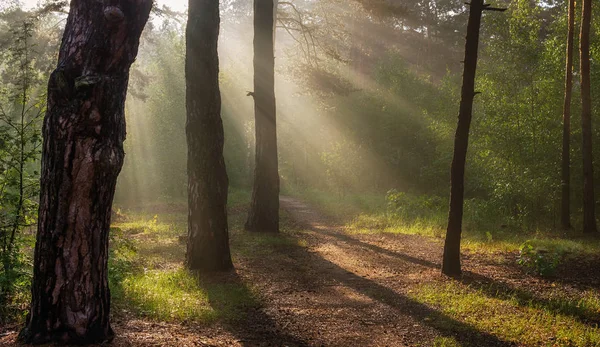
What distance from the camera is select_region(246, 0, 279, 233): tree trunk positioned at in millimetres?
14227

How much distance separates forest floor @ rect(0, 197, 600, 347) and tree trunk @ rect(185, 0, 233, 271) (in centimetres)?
60

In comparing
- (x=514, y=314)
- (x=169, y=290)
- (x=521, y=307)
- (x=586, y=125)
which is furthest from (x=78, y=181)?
(x=586, y=125)

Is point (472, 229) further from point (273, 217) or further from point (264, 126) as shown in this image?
point (264, 126)

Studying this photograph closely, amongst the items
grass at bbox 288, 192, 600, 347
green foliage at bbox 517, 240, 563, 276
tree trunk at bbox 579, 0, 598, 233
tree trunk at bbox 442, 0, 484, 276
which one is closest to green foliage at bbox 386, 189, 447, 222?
tree trunk at bbox 579, 0, 598, 233

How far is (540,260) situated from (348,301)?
15.7 feet

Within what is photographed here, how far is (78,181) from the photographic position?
419cm

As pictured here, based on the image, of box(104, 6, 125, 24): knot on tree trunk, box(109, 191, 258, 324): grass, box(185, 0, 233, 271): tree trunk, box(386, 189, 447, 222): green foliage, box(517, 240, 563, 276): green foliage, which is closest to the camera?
box(104, 6, 125, 24): knot on tree trunk

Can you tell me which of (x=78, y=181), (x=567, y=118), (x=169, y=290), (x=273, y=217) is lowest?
(x=169, y=290)

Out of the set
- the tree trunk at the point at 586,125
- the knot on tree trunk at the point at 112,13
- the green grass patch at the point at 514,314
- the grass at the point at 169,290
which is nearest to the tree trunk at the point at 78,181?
the knot on tree trunk at the point at 112,13

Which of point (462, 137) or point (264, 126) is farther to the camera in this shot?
point (264, 126)

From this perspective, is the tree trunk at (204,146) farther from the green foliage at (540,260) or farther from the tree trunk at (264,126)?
the green foliage at (540,260)

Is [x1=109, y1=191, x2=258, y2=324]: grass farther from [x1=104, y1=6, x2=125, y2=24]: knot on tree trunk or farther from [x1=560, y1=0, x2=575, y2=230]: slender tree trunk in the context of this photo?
[x1=560, y1=0, x2=575, y2=230]: slender tree trunk

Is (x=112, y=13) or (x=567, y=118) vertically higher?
(x=567, y=118)

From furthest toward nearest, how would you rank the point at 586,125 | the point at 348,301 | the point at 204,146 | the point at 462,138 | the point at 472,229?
the point at 472,229
the point at 586,125
the point at 462,138
the point at 204,146
the point at 348,301
